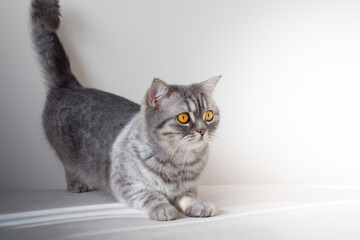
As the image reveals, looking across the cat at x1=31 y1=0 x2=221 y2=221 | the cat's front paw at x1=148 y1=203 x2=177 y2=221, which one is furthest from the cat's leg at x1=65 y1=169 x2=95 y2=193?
the cat's front paw at x1=148 y1=203 x2=177 y2=221

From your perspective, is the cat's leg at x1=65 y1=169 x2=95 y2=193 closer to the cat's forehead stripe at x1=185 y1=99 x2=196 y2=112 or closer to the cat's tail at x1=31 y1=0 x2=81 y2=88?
the cat's tail at x1=31 y1=0 x2=81 y2=88

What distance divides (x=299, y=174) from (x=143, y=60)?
4.06ft

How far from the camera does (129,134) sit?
2.06m

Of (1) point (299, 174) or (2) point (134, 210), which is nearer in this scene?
(2) point (134, 210)

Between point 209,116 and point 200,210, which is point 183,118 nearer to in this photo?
point 209,116

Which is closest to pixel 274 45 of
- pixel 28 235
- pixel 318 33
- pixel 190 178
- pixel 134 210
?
pixel 318 33

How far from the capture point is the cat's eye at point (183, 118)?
180 cm

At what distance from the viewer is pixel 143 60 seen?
266 centimetres

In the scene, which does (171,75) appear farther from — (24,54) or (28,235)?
(28,235)

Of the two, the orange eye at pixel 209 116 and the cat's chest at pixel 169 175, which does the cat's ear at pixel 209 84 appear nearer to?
the orange eye at pixel 209 116

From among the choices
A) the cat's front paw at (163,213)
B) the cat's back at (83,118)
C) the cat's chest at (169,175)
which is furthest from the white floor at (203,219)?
the cat's back at (83,118)

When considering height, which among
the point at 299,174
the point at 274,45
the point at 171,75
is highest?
the point at 274,45

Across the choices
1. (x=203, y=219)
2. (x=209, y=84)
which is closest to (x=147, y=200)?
(x=203, y=219)

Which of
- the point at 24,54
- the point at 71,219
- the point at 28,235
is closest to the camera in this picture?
the point at 28,235
